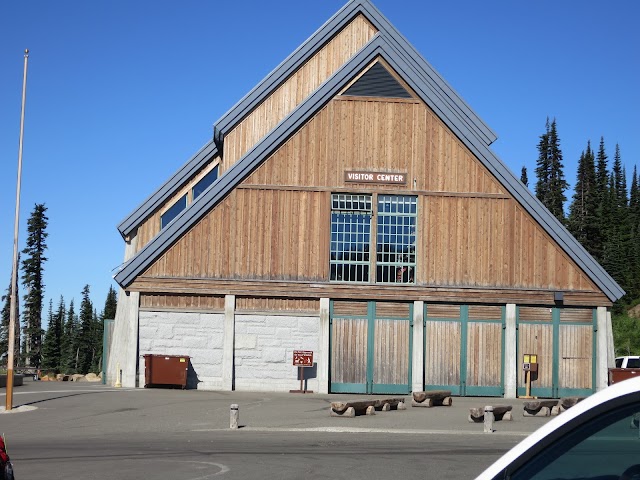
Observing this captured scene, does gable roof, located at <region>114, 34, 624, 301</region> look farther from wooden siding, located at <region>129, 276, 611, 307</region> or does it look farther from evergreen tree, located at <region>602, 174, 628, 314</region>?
evergreen tree, located at <region>602, 174, 628, 314</region>

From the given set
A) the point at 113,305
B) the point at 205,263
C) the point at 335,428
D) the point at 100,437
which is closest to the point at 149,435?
the point at 100,437

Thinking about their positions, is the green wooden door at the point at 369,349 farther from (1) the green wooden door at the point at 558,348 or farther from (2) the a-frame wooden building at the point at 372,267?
(1) the green wooden door at the point at 558,348

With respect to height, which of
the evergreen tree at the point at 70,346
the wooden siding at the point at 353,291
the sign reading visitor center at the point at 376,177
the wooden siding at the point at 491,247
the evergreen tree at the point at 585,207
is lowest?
the evergreen tree at the point at 70,346

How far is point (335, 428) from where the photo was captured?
67.1 ft

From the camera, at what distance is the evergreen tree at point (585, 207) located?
301 ft

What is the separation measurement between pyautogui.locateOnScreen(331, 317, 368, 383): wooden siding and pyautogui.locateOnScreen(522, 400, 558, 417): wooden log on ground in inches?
279

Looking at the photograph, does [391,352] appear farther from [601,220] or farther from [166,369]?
[601,220]

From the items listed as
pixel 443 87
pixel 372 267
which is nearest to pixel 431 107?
pixel 443 87

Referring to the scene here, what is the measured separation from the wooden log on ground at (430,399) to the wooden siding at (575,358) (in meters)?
5.47

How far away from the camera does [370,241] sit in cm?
3094

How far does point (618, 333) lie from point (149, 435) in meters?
47.1

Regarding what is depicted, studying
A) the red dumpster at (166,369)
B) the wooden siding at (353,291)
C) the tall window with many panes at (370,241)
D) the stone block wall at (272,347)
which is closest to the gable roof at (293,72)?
the tall window with many panes at (370,241)

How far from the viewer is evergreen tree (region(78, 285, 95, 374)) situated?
101m

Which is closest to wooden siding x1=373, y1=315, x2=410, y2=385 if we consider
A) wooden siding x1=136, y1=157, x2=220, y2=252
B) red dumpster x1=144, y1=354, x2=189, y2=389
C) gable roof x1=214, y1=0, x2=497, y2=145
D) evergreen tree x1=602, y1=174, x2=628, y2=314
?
red dumpster x1=144, y1=354, x2=189, y2=389
